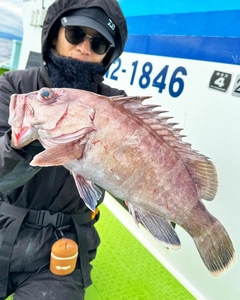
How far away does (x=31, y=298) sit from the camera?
1.66 metres

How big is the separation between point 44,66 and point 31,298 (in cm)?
135

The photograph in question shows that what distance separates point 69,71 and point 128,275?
1668mm

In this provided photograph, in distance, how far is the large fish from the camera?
46.9 inches

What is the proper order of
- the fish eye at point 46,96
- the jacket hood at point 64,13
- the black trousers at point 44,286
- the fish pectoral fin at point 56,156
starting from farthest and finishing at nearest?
the jacket hood at point 64,13 → the black trousers at point 44,286 → the fish eye at point 46,96 → the fish pectoral fin at point 56,156

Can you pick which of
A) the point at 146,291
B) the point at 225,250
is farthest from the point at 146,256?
the point at 225,250

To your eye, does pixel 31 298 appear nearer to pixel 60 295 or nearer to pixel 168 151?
pixel 60 295

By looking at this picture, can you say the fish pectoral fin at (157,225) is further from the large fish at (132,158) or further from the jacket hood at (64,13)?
the jacket hood at (64,13)

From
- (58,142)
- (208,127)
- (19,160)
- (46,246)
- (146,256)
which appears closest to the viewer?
(58,142)

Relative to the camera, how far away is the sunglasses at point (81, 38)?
1.74 meters

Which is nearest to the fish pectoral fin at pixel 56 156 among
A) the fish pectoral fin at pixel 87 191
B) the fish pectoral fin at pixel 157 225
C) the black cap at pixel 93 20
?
the fish pectoral fin at pixel 87 191

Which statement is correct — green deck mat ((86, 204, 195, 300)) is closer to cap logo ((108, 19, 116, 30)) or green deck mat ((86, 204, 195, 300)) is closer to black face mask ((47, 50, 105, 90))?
black face mask ((47, 50, 105, 90))

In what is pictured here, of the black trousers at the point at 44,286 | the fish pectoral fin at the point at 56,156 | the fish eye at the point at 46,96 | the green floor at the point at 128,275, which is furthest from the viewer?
the green floor at the point at 128,275

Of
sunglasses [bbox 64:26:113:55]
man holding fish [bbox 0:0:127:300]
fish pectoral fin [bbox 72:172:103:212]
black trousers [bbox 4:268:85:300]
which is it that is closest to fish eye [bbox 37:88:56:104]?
fish pectoral fin [bbox 72:172:103:212]

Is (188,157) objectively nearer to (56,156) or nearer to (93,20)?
(56,156)
